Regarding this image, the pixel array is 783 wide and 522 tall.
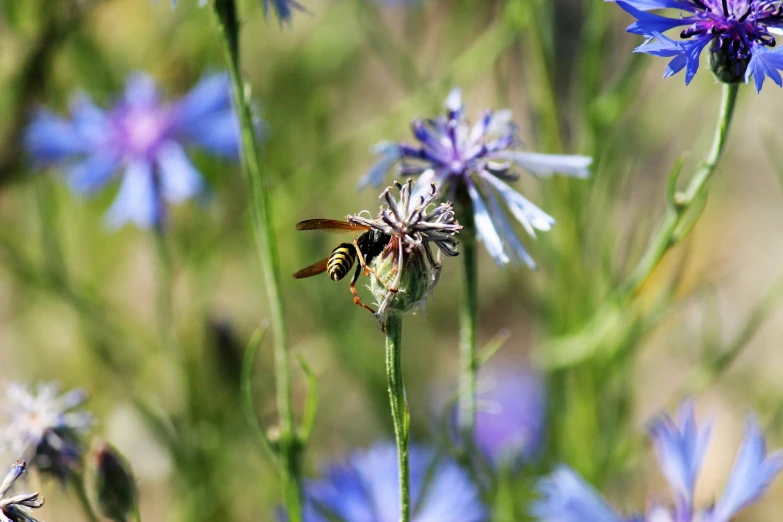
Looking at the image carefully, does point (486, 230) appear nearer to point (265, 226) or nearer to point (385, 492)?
point (265, 226)

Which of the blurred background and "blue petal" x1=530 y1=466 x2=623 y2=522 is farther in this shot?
the blurred background

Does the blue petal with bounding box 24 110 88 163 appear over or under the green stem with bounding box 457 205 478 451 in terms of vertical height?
over

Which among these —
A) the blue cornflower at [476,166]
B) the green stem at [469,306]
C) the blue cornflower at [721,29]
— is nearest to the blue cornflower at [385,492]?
the green stem at [469,306]

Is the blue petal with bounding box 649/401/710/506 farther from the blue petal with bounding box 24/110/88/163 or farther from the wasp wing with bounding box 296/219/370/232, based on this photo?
the blue petal with bounding box 24/110/88/163

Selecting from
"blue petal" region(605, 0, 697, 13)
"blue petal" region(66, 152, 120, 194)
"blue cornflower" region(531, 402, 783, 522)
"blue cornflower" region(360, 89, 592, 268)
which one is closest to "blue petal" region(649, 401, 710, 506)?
"blue cornflower" region(531, 402, 783, 522)

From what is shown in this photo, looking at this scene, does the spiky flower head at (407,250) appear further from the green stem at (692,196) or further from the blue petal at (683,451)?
the blue petal at (683,451)

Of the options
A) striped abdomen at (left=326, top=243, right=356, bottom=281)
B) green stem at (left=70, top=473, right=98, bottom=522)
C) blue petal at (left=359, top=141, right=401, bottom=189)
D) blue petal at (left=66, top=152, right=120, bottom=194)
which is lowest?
green stem at (left=70, top=473, right=98, bottom=522)

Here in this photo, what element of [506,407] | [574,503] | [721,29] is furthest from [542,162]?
[506,407]
